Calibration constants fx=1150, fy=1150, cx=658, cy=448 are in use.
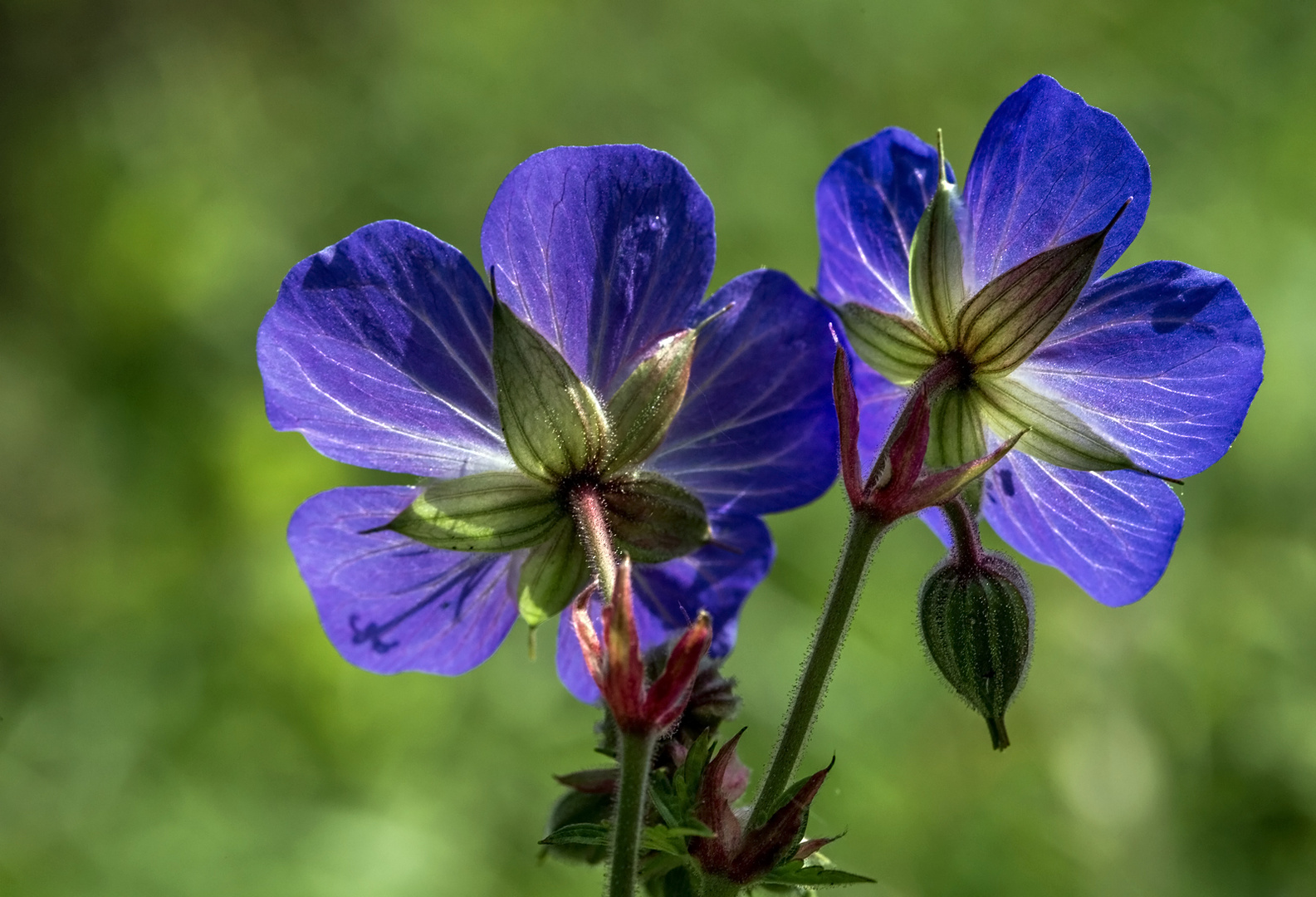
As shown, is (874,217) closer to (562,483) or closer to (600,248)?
(600,248)

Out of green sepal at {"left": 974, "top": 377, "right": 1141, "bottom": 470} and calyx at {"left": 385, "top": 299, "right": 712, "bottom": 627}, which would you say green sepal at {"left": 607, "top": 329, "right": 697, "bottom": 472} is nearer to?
calyx at {"left": 385, "top": 299, "right": 712, "bottom": 627}

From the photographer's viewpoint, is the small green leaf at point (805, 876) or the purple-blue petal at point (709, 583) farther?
the purple-blue petal at point (709, 583)

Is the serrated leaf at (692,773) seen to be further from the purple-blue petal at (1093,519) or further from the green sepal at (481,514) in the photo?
the purple-blue petal at (1093,519)

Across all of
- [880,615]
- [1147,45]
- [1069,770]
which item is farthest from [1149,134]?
[1069,770]

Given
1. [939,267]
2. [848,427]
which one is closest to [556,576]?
[848,427]

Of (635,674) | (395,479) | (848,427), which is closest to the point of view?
(635,674)

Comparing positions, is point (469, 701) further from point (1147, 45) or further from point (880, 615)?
point (1147, 45)

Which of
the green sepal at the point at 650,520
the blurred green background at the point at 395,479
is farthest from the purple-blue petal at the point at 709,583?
the blurred green background at the point at 395,479

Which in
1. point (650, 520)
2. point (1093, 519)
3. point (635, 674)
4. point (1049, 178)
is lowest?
point (635, 674)
